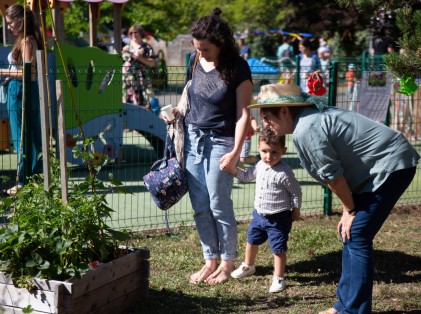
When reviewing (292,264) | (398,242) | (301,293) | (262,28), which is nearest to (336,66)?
(398,242)

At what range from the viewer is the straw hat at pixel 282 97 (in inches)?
163

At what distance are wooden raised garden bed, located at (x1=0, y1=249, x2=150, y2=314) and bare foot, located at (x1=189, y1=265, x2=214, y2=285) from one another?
1.82 ft

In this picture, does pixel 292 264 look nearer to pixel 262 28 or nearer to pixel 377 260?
pixel 377 260

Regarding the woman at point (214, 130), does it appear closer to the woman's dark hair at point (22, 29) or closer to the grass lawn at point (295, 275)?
the grass lawn at point (295, 275)

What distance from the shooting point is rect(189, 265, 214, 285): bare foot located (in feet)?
17.4

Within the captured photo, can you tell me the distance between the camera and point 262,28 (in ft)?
117

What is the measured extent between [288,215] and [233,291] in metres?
0.67

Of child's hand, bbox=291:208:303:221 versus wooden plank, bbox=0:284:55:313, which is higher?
child's hand, bbox=291:208:303:221

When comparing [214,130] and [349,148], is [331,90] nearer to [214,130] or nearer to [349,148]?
[214,130]

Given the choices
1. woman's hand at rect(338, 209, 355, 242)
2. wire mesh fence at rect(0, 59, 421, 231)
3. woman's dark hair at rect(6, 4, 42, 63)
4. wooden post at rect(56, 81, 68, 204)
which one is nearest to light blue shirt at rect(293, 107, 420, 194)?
woman's hand at rect(338, 209, 355, 242)

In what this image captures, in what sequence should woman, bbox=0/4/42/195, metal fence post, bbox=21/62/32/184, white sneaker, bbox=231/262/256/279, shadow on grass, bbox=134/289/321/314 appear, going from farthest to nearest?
1. woman, bbox=0/4/42/195
2. metal fence post, bbox=21/62/32/184
3. white sneaker, bbox=231/262/256/279
4. shadow on grass, bbox=134/289/321/314

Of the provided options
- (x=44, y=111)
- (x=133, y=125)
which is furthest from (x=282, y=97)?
(x=133, y=125)

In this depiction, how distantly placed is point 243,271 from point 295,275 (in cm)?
42

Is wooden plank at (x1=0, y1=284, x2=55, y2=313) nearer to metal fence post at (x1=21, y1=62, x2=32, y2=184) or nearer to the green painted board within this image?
metal fence post at (x1=21, y1=62, x2=32, y2=184)
